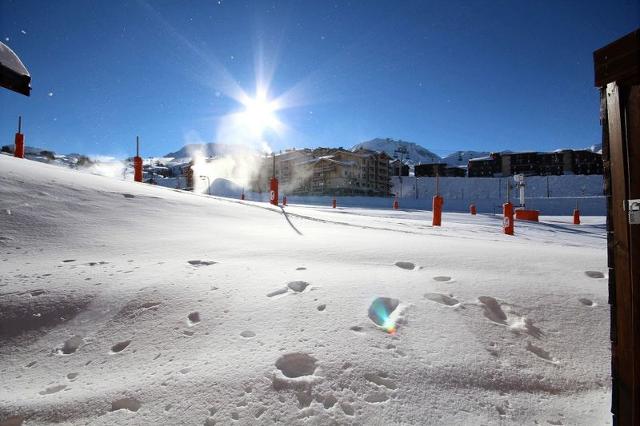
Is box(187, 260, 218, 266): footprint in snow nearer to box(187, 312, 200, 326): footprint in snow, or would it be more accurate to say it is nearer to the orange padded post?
box(187, 312, 200, 326): footprint in snow

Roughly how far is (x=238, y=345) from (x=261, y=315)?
28 cm

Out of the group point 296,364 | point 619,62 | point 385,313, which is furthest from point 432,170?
point 296,364

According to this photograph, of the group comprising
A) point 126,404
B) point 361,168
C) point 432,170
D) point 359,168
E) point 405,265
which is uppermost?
point 432,170

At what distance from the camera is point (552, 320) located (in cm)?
201

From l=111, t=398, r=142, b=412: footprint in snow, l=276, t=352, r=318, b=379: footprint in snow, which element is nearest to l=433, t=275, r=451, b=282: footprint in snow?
l=276, t=352, r=318, b=379: footprint in snow

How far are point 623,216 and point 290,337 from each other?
150 cm

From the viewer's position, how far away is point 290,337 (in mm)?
1691

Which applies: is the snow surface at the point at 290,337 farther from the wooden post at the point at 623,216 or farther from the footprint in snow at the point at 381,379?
the wooden post at the point at 623,216

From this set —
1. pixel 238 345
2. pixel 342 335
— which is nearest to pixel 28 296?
pixel 238 345

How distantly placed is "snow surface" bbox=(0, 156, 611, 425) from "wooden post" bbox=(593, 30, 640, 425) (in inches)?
12.8

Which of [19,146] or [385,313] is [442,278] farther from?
[19,146]

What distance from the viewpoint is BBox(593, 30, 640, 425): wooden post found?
43.7 inches

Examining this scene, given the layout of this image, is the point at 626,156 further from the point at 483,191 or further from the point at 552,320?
the point at 483,191

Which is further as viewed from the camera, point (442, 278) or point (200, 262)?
point (200, 262)
